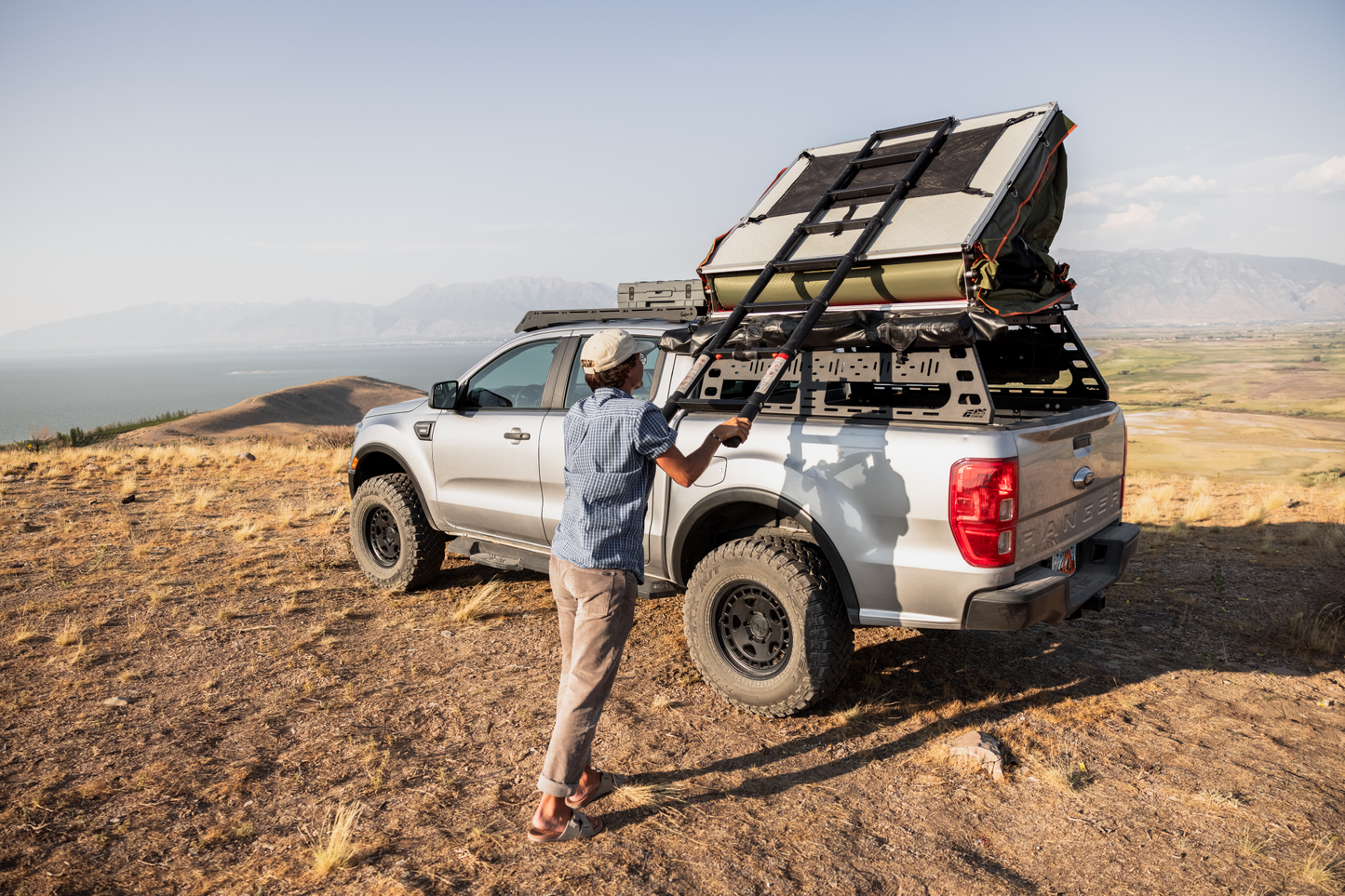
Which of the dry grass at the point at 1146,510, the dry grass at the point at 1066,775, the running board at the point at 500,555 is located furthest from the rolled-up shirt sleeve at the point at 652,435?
the dry grass at the point at 1146,510

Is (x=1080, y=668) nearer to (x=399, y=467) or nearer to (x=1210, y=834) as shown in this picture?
(x=1210, y=834)

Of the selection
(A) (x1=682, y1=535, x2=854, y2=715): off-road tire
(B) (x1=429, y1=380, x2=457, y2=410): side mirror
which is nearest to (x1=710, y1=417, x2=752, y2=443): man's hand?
(A) (x1=682, y1=535, x2=854, y2=715): off-road tire

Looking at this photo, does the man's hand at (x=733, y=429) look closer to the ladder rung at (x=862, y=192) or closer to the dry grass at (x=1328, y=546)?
the ladder rung at (x=862, y=192)

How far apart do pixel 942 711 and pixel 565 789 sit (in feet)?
7.30

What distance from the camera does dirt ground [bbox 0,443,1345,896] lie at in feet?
9.96

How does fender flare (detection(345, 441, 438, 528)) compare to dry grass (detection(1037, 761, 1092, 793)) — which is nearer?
dry grass (detection(1037, 761, 1092, 793))

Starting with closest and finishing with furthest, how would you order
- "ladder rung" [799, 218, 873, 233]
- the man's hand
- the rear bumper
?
the man's hand < the rear bumper < "ladder rung" [799, 218, 873, 233]

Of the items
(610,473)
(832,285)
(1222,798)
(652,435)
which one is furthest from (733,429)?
(1222,798)

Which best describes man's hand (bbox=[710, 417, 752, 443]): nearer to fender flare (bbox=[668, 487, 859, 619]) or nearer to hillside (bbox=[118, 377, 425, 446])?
fender flare (bbox=[668, 487, 859, 619])

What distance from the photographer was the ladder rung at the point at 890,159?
4941 mm

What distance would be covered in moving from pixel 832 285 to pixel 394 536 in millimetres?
4174

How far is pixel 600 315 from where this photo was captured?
551 centimetres

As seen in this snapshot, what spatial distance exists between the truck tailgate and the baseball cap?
1729 mm

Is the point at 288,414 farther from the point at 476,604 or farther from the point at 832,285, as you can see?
the point at 832,285
